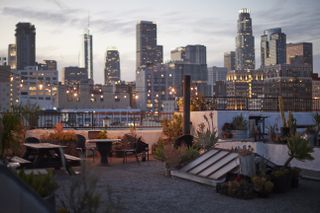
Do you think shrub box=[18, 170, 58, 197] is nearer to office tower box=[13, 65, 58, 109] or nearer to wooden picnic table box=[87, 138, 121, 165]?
wooden picnic table box=[87, 138, 121, 165]

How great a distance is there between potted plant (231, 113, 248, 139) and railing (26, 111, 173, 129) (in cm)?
356

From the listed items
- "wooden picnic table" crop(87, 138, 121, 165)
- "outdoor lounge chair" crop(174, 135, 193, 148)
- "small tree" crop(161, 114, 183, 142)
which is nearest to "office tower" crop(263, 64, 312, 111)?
"small tree" crop(161, 114, 183, 142)

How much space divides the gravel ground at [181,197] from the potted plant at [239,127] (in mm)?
4843

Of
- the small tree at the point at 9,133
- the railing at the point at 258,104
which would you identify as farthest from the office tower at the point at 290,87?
the small tree at the point at 9,133

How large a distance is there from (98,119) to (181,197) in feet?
40.2

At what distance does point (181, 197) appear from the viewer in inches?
350

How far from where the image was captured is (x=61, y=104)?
261 ft

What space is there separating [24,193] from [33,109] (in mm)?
10500

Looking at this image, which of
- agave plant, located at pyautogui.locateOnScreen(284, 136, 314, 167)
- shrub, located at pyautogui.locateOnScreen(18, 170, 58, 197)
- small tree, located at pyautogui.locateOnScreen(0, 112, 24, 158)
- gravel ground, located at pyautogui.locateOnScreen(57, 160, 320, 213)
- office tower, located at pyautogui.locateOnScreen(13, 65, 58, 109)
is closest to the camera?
shrub, located at pyautogui.locateOnScreen(18, 170, 58, 197)

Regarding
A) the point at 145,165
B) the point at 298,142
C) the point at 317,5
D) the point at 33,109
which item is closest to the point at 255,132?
the point at 145,165

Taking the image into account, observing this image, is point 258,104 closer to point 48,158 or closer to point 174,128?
point 174,128

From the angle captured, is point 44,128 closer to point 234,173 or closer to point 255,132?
point 255,132

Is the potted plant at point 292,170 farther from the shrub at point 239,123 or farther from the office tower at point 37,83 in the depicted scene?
the office tower at point 37,83

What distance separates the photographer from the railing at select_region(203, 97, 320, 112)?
1925 centimetres
